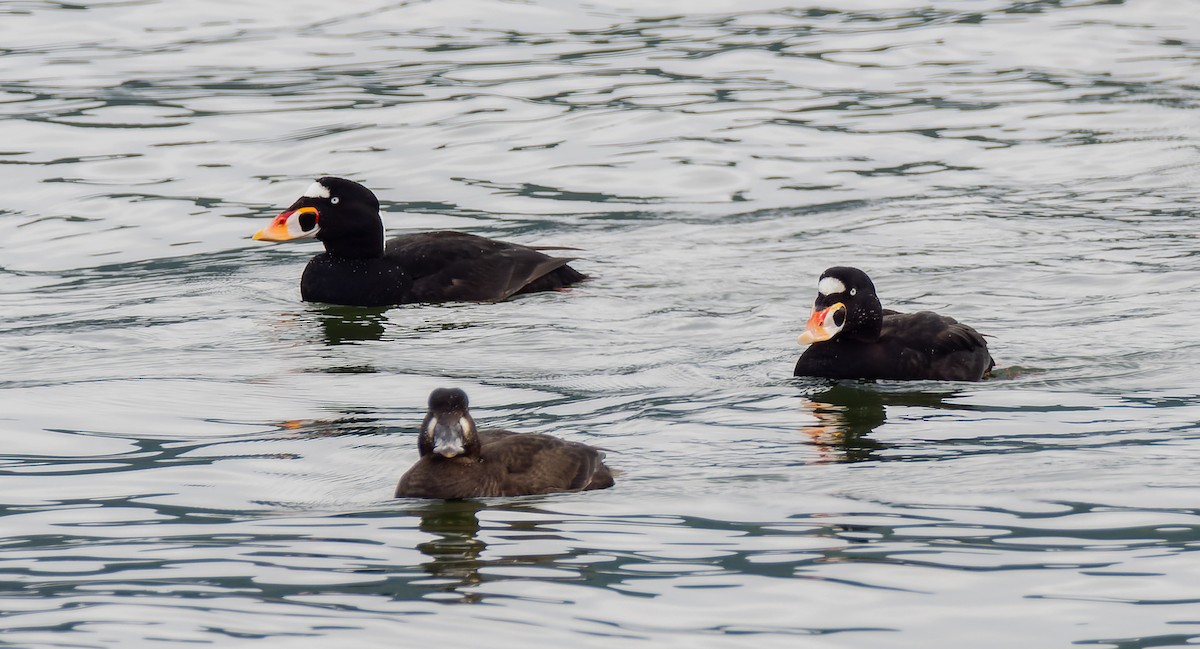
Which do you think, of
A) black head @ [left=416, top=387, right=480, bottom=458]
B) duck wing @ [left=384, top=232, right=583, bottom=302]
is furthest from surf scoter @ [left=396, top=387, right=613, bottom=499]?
duck wing @ [left=384, top=232, right=583, bottom=302]

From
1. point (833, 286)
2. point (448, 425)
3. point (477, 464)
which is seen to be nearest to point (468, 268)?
point (833, 286)

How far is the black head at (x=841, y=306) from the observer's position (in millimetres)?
10594

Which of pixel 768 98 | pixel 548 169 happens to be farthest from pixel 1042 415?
pixel 768 98

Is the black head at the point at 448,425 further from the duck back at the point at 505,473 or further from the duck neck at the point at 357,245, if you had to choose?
the duck neck at the point at 357,245

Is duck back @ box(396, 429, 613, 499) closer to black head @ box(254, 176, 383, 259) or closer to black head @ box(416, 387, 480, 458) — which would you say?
black head @ box(416, 387, 480, 458)

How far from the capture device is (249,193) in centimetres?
1733

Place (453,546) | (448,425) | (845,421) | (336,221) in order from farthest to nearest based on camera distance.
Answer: (336,221), (845,421), (448,425), (453,546)

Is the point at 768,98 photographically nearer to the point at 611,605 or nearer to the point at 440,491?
the point at 440,491

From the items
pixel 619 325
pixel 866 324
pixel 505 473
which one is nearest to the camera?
pixel 505 473

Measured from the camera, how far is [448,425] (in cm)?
805

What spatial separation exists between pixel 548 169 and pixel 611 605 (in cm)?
1156

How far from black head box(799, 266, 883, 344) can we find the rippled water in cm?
38

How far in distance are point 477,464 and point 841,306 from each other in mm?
3147

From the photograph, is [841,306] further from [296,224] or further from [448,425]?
[296,224]
